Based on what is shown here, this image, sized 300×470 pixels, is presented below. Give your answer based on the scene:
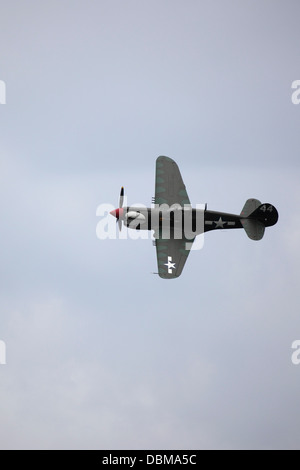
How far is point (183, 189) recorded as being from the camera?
2319 inches

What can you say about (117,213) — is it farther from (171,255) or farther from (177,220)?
(171,255)

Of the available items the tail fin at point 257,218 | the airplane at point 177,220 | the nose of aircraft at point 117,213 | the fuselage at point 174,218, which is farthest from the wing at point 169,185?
the tail fin at point 257,218

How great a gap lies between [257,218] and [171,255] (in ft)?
25.0

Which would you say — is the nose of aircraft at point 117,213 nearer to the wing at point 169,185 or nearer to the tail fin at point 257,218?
the wing at point 169,185

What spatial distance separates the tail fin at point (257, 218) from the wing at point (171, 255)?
479 cm

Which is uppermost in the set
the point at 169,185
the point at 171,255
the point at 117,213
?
the point at 169,185

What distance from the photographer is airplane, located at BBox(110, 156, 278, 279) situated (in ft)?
189

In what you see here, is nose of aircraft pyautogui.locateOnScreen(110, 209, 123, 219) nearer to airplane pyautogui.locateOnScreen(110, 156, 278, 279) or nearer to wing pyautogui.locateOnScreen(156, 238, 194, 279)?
airplane pyautogui.locateOnScreen(110, 156, 278, 279)

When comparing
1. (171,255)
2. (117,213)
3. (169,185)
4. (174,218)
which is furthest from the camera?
(169,185)

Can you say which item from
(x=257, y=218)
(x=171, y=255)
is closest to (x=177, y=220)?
(x=171, y=255)

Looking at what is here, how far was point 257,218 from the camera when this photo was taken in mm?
58469
